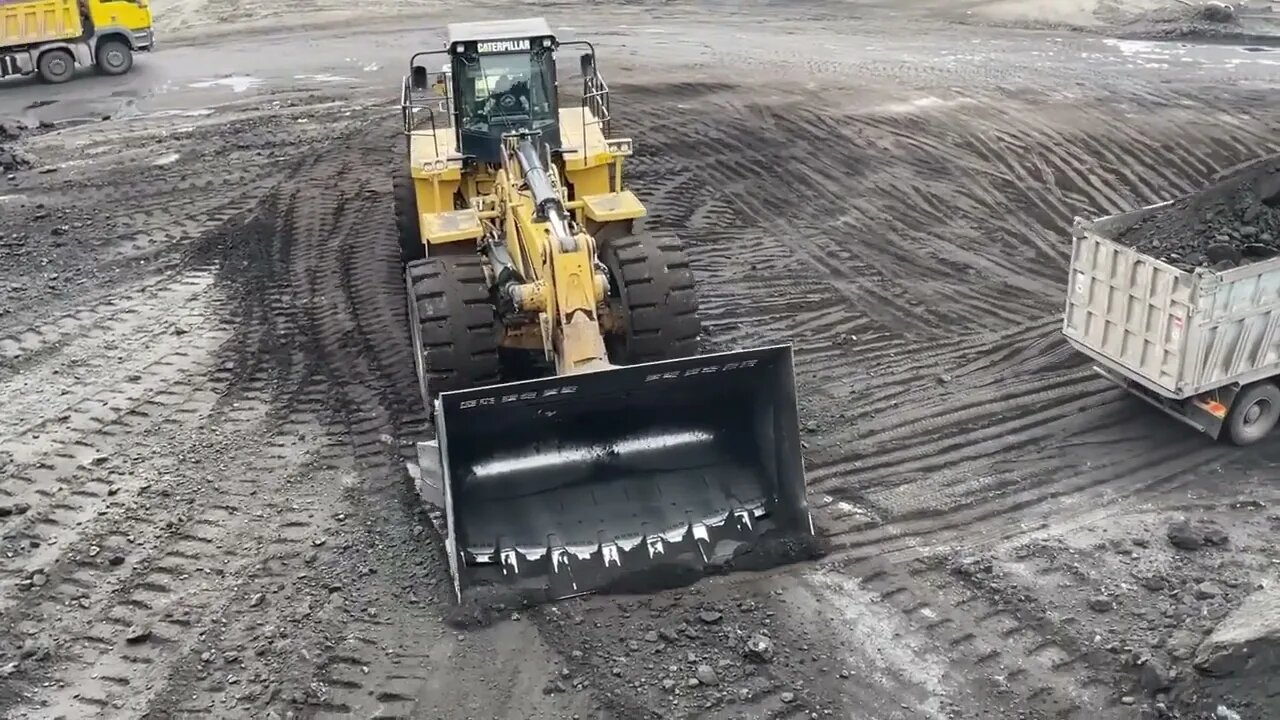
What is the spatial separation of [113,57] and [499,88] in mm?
13429

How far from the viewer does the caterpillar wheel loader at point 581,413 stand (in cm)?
694

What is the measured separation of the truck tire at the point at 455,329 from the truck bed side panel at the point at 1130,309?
464 centimetres

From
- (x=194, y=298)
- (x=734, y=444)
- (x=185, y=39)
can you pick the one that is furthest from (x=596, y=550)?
(x=185, y=39)

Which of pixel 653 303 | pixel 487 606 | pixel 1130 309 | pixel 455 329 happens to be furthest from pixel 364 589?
pixel 1130 309

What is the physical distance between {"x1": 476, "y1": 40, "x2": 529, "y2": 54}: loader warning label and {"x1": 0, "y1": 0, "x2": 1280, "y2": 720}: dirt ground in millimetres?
2699

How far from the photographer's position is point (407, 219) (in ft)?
36.0

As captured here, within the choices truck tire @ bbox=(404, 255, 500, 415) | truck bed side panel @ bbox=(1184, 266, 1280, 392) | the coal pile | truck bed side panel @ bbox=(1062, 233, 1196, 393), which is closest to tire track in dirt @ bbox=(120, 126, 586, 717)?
truck tire @ bbox=(404, 255, 500, 415)

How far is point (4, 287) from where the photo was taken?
1142 centimetres

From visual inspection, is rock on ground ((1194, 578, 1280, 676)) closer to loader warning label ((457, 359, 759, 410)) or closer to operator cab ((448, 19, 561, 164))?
loader warning label ((457, 359, 759, 410))

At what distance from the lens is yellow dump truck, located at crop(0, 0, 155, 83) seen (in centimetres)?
1872

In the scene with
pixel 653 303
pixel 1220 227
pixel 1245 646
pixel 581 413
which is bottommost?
pixel 1245 646

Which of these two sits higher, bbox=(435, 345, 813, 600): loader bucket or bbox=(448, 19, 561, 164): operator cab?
bbox=(448, 19, 561, 164): operator cab

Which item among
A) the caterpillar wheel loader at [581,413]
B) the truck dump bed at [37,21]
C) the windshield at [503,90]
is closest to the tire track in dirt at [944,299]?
the caterpillar wheel loader at [581,413]

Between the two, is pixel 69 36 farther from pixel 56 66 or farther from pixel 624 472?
pixel 624 472
